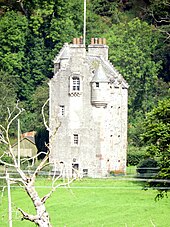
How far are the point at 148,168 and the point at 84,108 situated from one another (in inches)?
245

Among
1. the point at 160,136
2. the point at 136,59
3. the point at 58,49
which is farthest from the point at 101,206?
the point at 58,49

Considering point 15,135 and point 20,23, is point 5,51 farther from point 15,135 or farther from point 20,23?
point 15,135

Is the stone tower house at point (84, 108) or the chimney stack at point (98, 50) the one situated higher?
the chimney stack at point (98, 50)

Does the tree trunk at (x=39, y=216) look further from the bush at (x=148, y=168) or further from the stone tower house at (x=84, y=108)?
the stone tower house at (x=84, y=108)

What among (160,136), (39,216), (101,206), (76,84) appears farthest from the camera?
(76,84)

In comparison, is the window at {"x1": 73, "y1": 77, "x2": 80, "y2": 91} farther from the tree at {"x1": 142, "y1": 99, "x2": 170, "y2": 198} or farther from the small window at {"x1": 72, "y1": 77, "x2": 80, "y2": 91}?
the tree at {"x1": 142, "y1": 99, "x2": 170, "y2": 198}

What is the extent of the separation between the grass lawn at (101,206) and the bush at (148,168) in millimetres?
1093

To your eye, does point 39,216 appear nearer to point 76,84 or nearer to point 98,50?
point 76,84

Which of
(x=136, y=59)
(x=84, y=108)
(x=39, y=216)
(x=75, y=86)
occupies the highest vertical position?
(x=136, y=59)

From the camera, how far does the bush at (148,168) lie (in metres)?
54.7

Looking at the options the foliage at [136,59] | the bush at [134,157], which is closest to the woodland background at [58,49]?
the foliage at [136,59]

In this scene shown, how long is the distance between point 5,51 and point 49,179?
30.3 metres

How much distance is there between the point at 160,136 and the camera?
39500 mm

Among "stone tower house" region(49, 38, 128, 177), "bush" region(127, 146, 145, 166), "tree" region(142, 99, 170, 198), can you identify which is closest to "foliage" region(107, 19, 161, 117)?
"bush" region(127, 146, 145, 166)
